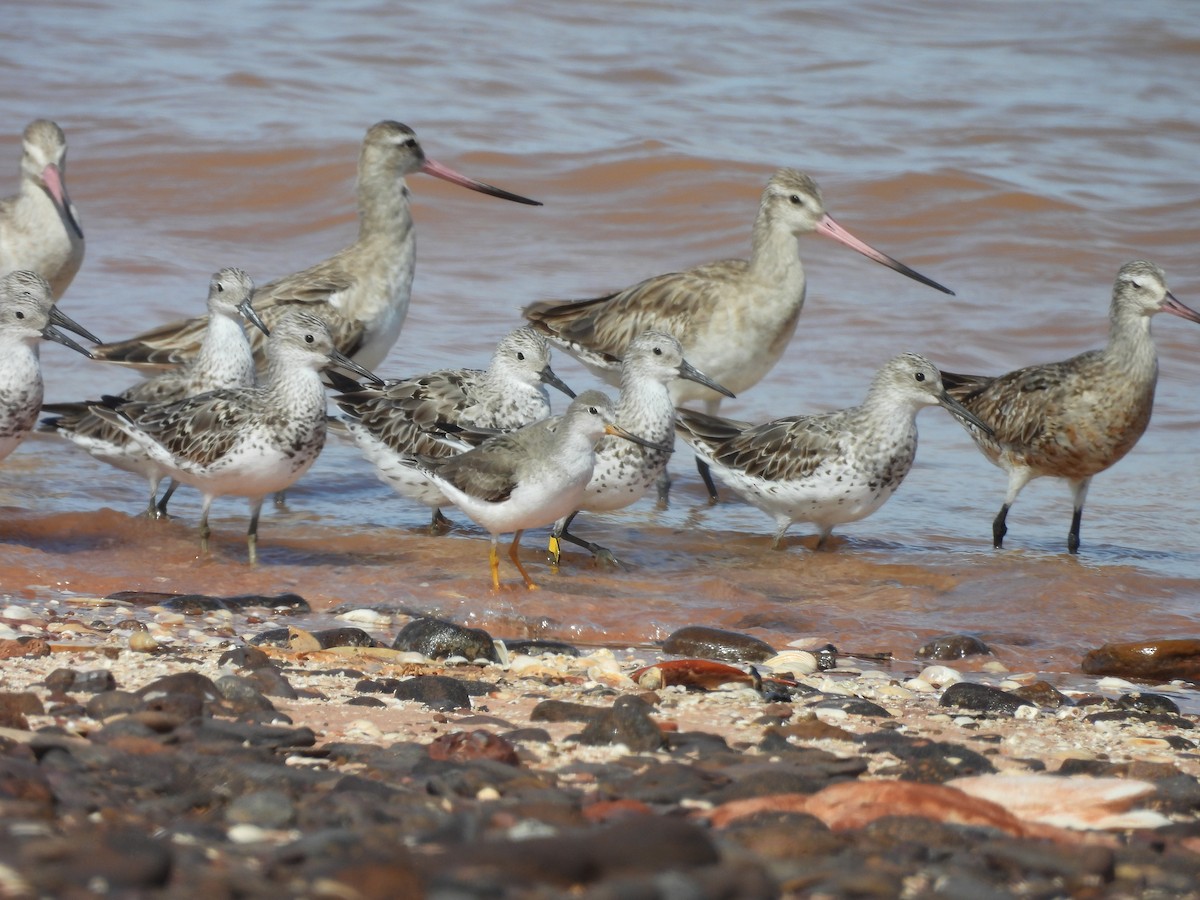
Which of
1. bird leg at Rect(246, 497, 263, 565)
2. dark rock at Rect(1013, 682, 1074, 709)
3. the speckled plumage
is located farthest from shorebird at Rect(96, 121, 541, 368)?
dark rock at Rect(1013, 682, 1074, 709)

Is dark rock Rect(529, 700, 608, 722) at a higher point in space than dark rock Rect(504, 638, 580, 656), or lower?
higher

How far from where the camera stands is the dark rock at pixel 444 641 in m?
6.28

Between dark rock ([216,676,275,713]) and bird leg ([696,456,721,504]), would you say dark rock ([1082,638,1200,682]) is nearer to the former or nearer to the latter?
dark rock ([216,676,275,713])

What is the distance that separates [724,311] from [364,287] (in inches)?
90.4

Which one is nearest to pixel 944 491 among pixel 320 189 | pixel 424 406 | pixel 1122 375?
pixel 1122 375

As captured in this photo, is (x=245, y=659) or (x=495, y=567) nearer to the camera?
(x=245, y=659)

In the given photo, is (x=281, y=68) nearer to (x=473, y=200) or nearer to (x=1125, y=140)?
(x=473, y=200)

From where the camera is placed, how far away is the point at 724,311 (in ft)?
35.0

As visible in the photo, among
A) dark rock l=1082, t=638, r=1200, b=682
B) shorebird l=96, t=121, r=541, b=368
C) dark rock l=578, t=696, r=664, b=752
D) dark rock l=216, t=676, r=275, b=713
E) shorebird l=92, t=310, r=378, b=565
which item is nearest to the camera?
dark rock l=578, t=696, r=664, b=752

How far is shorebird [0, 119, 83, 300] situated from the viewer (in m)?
11.6

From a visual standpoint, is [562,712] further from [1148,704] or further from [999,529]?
[999,529]

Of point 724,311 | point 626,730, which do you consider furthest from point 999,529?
point 626,730

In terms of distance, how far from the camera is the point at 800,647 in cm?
692

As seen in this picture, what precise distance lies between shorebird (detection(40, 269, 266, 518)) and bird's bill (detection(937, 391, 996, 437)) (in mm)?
3740
